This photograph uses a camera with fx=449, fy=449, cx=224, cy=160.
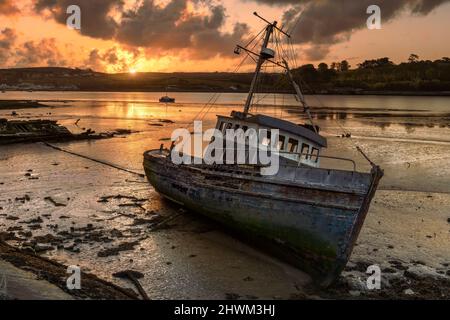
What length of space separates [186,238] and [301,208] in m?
4.73

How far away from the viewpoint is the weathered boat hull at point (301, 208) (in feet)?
40.9

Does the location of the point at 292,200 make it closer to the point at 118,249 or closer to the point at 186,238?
the point at 186,238

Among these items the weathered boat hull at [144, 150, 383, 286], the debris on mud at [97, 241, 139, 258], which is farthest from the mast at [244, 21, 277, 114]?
the debris on mud at [97, 241, 139, 258]

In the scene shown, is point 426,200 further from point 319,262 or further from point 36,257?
point 36,257

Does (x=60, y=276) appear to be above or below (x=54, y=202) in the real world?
below

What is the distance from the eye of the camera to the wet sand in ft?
40.0

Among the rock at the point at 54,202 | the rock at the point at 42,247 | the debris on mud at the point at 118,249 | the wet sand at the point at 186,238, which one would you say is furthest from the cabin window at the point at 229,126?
the rock at the point at 54,202

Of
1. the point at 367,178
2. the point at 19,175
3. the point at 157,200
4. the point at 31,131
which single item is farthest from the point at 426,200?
the point at 31,131

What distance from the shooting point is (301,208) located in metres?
13.3

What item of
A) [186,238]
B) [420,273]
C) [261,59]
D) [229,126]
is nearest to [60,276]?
[186,238]

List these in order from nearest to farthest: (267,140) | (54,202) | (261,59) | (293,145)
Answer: (267,140) → (293,145) → (261,59) → (54,202)

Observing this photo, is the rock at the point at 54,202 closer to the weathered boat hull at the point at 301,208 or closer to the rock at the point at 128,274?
the weathered boat hull at the point at 301,208

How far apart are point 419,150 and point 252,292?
102 ft
